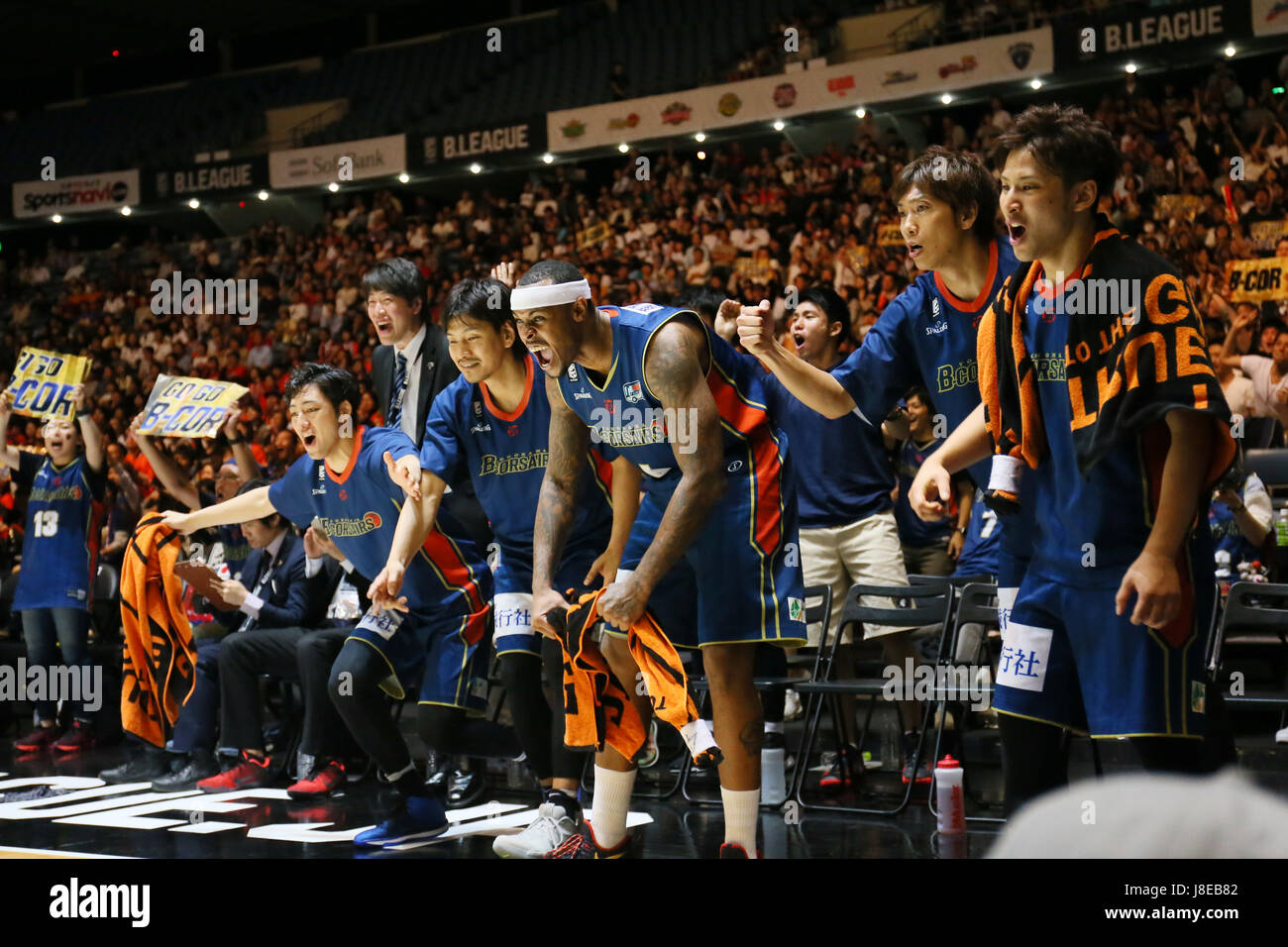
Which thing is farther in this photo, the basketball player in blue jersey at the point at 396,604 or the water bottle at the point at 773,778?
the water bottle at the point at 773,778

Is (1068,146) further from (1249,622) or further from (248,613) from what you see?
(248,613)

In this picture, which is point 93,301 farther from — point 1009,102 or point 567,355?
point 567,355

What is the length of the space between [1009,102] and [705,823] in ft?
44.9

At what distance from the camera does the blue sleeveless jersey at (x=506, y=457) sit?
4.73 meters

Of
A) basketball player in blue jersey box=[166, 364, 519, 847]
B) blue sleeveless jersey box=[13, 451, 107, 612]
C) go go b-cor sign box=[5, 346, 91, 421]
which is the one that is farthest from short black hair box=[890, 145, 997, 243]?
blue sleeveless jersey box=[13, 451, 107, 612]

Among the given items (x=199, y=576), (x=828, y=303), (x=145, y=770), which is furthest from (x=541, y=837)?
(x=145, y=770)

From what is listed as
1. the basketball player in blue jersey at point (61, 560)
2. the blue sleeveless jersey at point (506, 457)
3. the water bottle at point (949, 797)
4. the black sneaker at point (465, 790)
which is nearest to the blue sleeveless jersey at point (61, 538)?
the basketball player in blue jersey at point (61, 560)

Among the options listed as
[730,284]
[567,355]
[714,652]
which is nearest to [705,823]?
[714,652]

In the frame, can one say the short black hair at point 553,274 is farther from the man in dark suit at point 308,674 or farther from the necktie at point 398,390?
the man in dark suit at point 308,674

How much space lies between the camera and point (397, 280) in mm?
5520

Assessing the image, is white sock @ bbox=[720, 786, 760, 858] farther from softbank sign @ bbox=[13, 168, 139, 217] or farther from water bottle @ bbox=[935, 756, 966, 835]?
softbank sign @ bbox=[13, 168, 139, 217]

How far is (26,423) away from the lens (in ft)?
59.4

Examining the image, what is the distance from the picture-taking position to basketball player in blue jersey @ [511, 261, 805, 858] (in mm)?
3639

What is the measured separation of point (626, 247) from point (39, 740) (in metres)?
9.72
